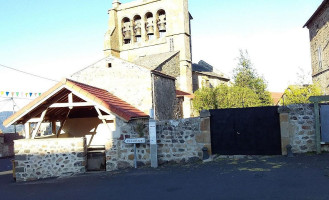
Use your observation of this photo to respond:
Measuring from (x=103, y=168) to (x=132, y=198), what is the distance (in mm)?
5340

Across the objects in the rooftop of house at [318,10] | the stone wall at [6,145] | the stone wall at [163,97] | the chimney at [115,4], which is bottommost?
the stone wall at [6,145]

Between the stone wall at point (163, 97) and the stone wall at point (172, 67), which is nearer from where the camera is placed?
the stone wall at point (163, 97)

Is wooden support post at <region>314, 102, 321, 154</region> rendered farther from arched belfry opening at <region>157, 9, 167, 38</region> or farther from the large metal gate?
arched belfry opening at <region>157, 9, 167, 38</region>

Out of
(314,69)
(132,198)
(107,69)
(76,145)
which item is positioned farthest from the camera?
(314,69)

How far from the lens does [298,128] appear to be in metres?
9.38

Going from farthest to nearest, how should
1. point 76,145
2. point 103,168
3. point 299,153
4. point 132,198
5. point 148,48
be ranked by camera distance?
point 148,48
point 103,168
point 76,145
point 299,153
point 132,198

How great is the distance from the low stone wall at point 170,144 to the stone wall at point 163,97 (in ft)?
12.4

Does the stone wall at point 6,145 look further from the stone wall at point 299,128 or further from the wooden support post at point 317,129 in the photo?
the wooden support post at point 317,129

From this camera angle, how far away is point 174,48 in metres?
29.4

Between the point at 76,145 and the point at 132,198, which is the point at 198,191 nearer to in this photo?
the point at 132,198

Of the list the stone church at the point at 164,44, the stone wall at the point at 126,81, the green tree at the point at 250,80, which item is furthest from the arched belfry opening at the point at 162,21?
the stone wall at the point at 126,81

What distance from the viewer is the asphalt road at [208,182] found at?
19.2 ft

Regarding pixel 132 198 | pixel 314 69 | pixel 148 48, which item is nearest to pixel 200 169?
pixel 132 198

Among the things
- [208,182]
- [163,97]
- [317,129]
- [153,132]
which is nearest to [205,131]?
[153,132]
